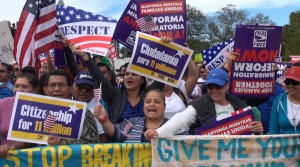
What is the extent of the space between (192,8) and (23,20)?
2332 inches

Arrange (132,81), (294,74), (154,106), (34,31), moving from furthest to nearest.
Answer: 1. (34,31)
2. (132,81)
3. (294,74)
4. (154,106)

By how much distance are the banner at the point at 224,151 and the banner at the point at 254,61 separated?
1.15 meters

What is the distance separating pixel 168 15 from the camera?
612cm

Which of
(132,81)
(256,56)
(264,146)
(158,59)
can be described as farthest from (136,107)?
(256,56)

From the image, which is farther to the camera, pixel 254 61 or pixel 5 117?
pixel 254 61

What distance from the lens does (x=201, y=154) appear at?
440 cm

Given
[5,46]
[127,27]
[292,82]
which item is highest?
[127,27]

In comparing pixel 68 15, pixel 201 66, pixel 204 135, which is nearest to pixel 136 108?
pixel 204 135

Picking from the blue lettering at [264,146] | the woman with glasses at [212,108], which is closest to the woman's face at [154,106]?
the woman with glasses at [212,108]

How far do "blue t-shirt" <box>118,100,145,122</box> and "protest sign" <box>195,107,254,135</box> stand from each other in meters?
0.74

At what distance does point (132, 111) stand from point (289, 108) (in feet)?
5.36

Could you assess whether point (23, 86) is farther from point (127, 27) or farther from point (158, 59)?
point (127, 27)

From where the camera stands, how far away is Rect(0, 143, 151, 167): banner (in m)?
4.00

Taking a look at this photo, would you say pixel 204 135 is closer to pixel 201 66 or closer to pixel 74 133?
pixel 74 133
